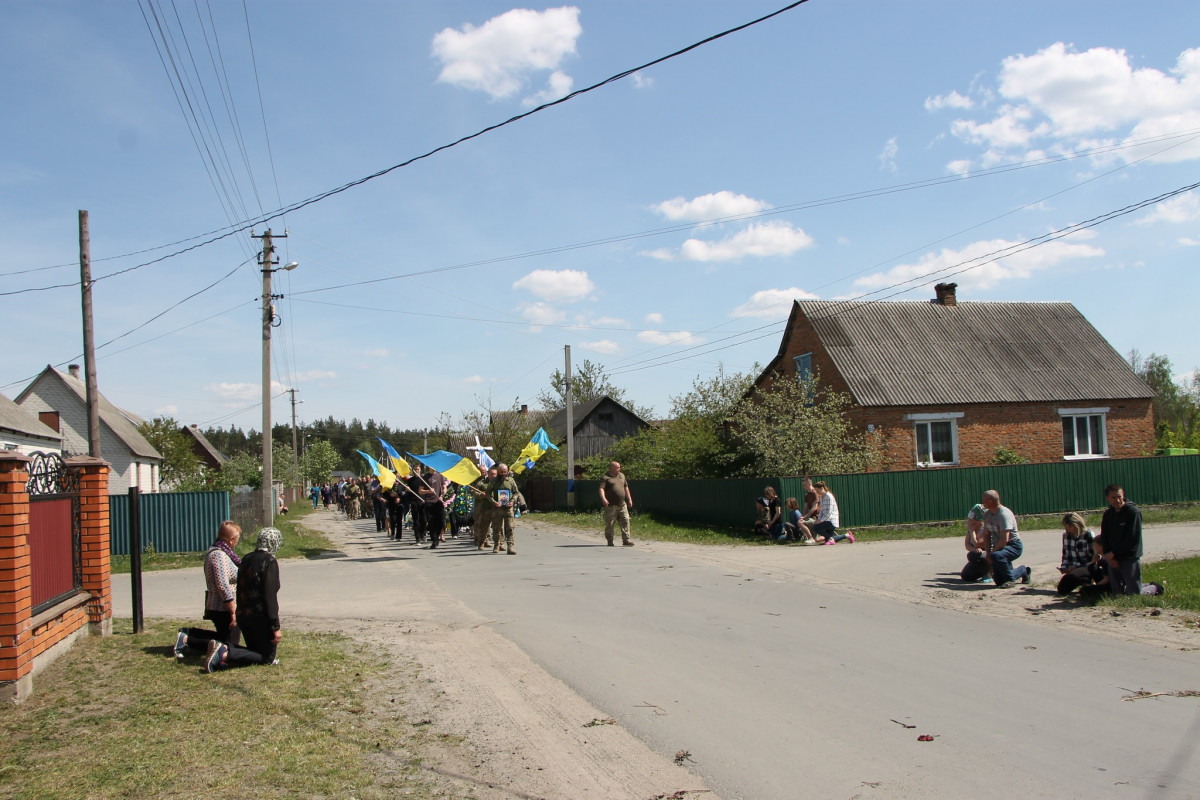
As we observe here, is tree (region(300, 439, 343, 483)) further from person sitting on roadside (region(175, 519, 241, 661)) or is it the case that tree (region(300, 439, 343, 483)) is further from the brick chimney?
person sitting on roadside (region(175, 519, 241, 661))

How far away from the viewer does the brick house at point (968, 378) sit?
2894 centimetres

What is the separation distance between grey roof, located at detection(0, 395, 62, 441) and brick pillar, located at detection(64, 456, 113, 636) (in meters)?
17.5

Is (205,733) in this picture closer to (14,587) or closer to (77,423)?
(14,587)

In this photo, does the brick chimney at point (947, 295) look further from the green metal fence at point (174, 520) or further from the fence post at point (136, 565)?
the fence post at point (136, 565)

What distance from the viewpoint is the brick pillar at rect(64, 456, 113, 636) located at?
8.78 m

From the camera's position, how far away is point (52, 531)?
788cm

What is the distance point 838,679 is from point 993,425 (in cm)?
2547

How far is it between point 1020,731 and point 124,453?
128 feet

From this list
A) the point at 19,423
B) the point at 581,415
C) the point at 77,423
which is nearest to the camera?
the point at 19,423

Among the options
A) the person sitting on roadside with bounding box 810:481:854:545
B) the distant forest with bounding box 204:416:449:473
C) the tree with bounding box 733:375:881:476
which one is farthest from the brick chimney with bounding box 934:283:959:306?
the distant forest with bounding box 204:416:449:473

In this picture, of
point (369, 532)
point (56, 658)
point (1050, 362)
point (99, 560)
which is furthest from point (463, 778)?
point (1050, 362)

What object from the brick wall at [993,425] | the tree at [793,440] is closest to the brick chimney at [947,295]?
the brick wall at [993,425]

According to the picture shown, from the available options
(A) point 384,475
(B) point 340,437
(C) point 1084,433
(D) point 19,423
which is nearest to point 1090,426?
(C) point 1084,433

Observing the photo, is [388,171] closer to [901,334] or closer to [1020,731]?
[1020,731]
